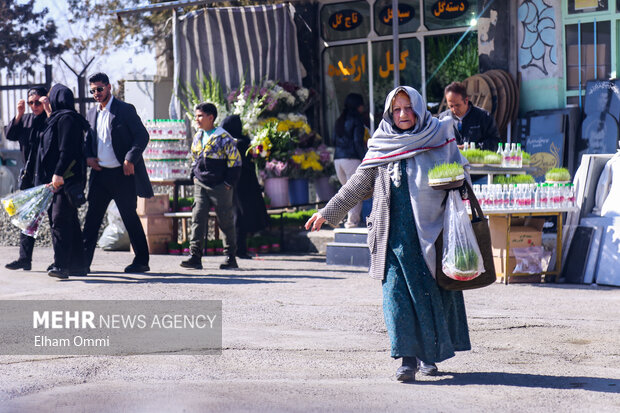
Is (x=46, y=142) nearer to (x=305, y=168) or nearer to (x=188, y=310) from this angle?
(x=188, y=310)

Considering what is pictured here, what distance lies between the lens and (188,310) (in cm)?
855

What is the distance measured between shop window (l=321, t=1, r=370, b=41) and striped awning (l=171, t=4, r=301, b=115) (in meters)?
0.74

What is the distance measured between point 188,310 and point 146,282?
86.3 inches

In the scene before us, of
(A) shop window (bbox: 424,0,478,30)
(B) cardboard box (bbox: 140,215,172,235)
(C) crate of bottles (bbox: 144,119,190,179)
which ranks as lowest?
(B) cardboard box (bbox: 140,215,172,235)

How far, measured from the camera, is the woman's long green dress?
19.4 feet

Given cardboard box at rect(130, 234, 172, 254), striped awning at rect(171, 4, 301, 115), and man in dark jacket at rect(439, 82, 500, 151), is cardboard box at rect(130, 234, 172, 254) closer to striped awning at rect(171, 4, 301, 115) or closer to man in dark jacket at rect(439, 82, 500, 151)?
striped awning at rect(171, 4, 301, 115)

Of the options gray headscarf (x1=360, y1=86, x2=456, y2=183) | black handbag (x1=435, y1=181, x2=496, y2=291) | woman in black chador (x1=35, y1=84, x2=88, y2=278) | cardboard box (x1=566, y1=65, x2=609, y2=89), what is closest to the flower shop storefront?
cardboard box (x1=566, y1=65, x2=609, y2=89)

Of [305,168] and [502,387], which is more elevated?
[305,168]

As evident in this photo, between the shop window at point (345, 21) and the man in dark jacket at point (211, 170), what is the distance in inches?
218

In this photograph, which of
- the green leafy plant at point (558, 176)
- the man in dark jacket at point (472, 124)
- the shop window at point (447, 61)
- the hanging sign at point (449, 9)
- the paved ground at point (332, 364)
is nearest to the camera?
the paved ground at point (332, 364)

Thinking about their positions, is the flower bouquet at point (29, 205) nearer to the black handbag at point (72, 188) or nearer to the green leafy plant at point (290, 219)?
the black handbag at point (72, 188)

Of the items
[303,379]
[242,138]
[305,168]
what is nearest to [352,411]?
[303,379]

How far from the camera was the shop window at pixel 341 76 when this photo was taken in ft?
53.8

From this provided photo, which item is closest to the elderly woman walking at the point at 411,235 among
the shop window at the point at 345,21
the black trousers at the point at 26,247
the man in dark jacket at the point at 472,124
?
the man in dark jacket at the point at 472,124
